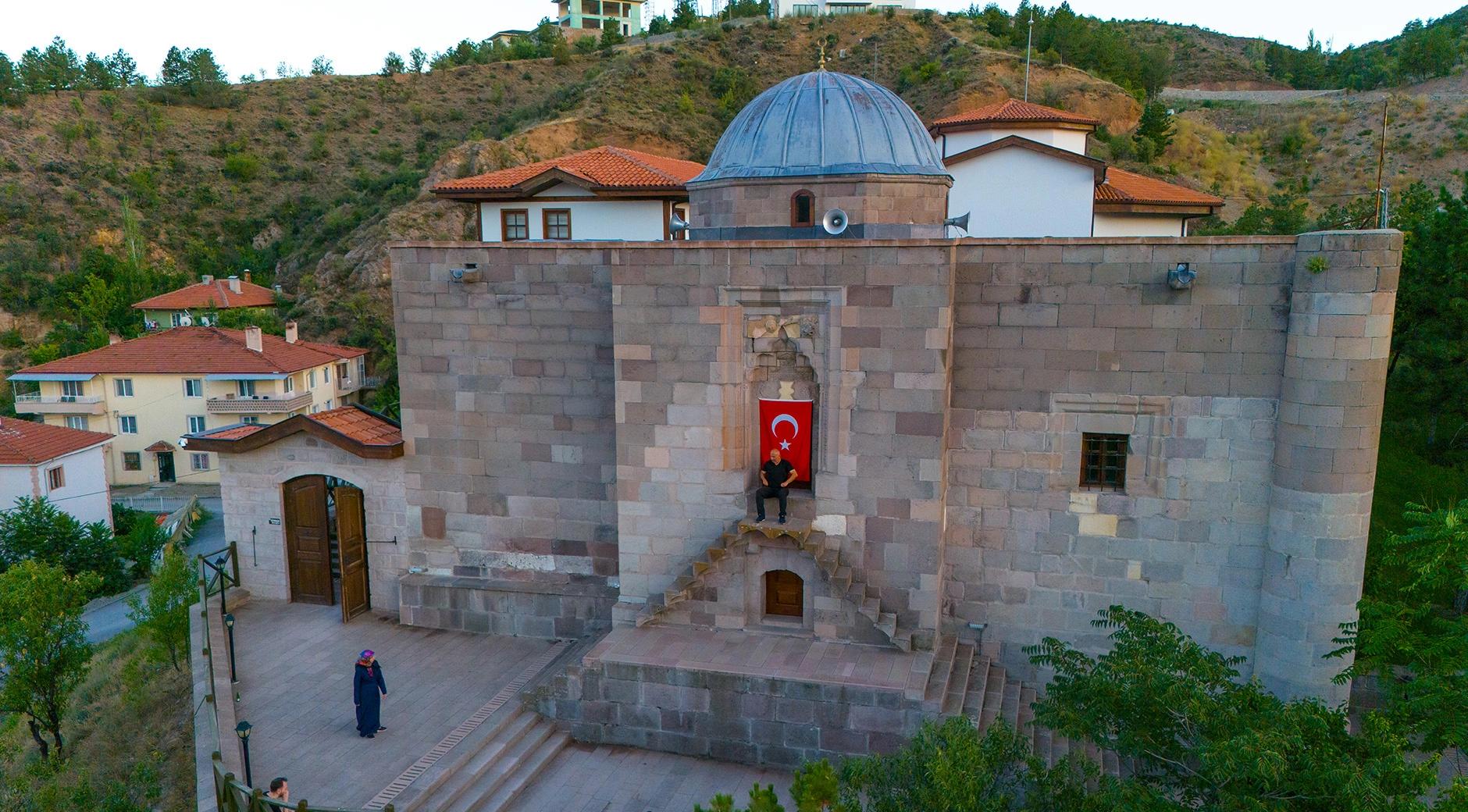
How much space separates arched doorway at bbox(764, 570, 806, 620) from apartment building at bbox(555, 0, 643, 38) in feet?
314

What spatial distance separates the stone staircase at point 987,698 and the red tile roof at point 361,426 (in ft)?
31.4

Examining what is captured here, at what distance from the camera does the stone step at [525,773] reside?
1152 centimetres

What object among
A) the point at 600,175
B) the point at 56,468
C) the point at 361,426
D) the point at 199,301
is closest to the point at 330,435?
the point at 361,426

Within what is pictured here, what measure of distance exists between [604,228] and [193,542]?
21592 mm

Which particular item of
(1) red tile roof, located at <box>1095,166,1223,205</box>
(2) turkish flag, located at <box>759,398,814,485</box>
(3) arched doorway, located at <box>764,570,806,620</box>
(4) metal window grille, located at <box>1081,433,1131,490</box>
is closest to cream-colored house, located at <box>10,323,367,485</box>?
(2) turkish flag, located at <box>759,398,814,485</box>

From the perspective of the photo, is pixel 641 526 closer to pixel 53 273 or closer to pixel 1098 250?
pixel 1098 250

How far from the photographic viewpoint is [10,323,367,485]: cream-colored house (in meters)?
40.8

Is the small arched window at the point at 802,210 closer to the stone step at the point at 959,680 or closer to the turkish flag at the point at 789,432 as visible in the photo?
the turkish flag at the point at 789,432

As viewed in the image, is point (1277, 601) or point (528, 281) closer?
point (1277, 601)

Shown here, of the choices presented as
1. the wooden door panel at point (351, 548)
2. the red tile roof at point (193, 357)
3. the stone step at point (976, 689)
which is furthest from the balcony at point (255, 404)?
the stone step at point (976, 689)

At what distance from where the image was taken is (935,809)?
741 cm

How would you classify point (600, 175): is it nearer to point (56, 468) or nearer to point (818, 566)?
point (818, 566)

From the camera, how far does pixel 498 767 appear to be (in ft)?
39.7

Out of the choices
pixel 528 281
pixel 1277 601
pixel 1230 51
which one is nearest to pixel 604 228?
pixel 528 281
